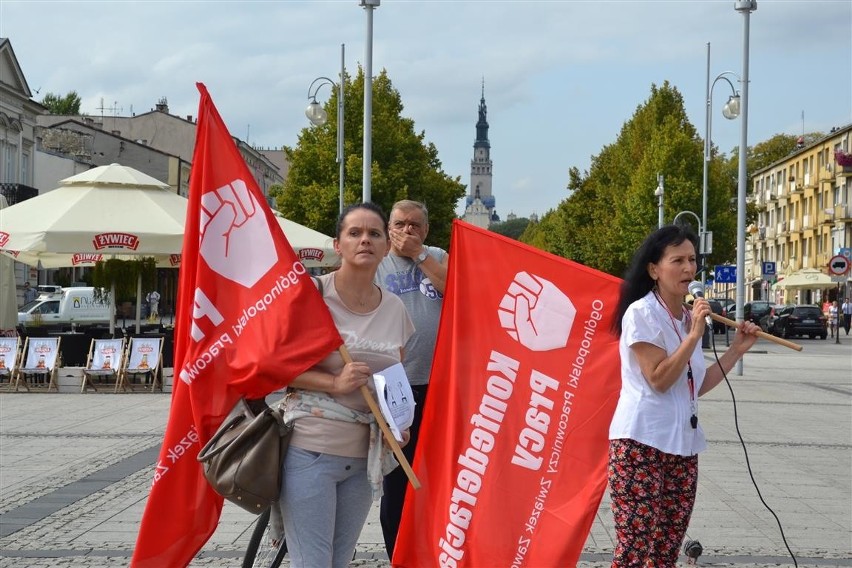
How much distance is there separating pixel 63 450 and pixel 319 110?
23.9 meters

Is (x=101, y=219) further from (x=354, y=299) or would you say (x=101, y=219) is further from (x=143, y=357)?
(x=354, y=299)

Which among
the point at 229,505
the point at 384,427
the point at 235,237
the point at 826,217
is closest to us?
the point at 384,427

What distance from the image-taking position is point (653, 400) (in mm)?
4691

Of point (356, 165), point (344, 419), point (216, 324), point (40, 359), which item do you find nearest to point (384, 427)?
point (344, 419)

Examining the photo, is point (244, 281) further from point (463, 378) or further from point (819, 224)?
point (819, 224)

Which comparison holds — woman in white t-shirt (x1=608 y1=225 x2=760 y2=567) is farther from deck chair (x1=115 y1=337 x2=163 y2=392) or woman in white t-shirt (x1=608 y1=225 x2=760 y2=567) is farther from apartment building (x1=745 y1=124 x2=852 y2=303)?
apartment building (x1=745 y1=124 x2=852 y2=303)

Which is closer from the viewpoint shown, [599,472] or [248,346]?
[248,346]

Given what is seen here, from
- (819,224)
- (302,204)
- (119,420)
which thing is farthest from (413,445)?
(819,224)

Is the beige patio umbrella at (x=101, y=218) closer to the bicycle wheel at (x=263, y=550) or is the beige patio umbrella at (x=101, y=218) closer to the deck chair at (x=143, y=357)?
the deck chair at (x=143, y=357)

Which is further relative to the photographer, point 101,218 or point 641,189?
point 641,189

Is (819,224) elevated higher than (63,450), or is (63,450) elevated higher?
(819,224)

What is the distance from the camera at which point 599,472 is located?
201 inches

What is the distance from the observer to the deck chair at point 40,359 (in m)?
18.6

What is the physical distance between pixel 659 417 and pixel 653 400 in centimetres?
7
